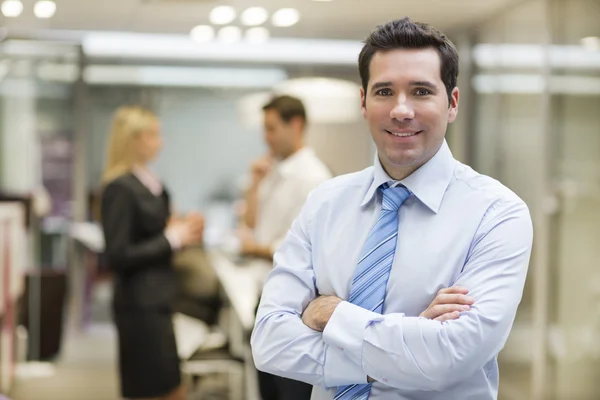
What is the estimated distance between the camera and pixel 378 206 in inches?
71.4

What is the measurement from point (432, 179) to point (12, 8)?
7.95 feet

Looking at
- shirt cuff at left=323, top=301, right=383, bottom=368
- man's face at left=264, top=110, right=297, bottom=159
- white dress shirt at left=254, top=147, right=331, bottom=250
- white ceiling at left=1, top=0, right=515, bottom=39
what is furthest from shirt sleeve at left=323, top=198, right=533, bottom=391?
man's face at left=264, top=110, right=297, bottom=159

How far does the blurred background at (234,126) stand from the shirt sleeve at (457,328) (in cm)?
183

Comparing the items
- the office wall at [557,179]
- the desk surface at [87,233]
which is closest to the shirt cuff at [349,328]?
the office wall at [557,179]

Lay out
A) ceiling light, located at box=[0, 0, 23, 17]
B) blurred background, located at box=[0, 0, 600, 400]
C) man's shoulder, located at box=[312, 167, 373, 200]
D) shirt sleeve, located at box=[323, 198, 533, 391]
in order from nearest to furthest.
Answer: shirt sleeve, located at box=[323, 198, 533, 391] < man's shoulder, located at box=[312, 167, 373, 200] < ceiling light, located at box=[0, 0, 23, 17] < blurred background, located at box=[0, 0, 600, 400]

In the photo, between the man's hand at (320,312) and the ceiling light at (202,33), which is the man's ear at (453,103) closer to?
the man's hand at (320,312)

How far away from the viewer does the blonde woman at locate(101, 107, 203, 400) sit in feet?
11.7

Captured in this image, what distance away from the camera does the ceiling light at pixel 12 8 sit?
3.41 meters

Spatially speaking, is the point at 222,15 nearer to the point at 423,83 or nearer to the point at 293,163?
the point at 293,163

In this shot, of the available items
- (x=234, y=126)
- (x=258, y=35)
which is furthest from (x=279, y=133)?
(x=234, y=126)

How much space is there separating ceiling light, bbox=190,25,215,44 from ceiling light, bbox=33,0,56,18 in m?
0.78

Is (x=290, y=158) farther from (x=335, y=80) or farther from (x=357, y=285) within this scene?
(x=357, y=285)

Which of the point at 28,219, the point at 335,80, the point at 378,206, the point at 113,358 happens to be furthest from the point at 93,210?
the point at 378,206

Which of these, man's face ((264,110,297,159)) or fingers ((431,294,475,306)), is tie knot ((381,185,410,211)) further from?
man's face ((264,110,297,159))
